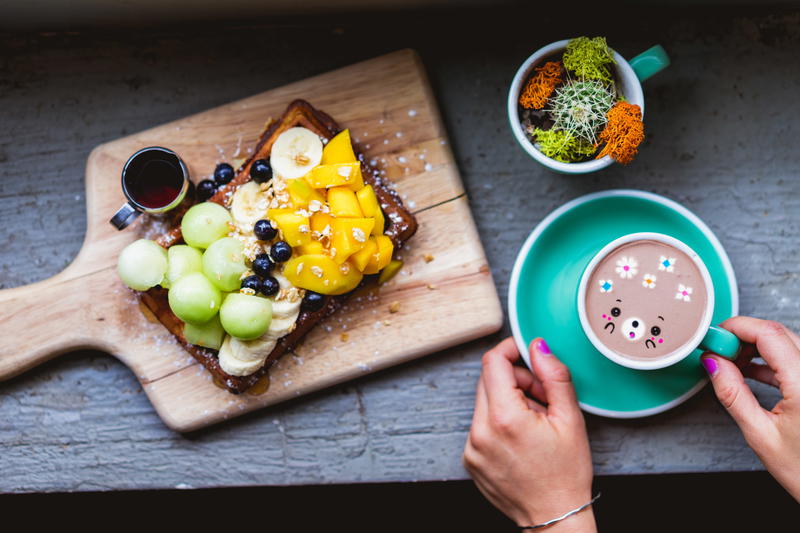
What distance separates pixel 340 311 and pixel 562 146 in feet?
2.00

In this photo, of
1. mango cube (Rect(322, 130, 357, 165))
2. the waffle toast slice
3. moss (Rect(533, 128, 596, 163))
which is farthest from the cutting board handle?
moss (Rect(533, 128, 596, 163))

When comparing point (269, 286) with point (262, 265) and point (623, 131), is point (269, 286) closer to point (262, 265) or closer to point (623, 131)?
point (262, 265)

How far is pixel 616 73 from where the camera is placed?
1.31 metres

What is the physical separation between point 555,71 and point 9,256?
1370 millimetres

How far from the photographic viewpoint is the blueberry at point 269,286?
1.30m

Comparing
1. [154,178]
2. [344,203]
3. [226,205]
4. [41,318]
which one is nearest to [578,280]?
[344,203]

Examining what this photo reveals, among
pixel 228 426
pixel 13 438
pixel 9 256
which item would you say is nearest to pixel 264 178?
pixel 228 426

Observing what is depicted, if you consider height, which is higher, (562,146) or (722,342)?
(562,146)

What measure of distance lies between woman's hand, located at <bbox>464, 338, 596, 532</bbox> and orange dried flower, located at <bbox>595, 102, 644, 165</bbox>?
16.9 inches

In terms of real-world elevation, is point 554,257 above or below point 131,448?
above

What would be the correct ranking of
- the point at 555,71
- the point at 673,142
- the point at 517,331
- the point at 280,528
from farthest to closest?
the point at 280,528
the point at 673,142
the point at 517,331
the point at 555,71

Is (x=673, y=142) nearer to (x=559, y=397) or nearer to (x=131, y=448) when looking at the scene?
(x=559, y=397)

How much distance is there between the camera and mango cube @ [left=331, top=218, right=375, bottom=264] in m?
1.25

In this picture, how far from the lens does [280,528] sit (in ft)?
6.69
